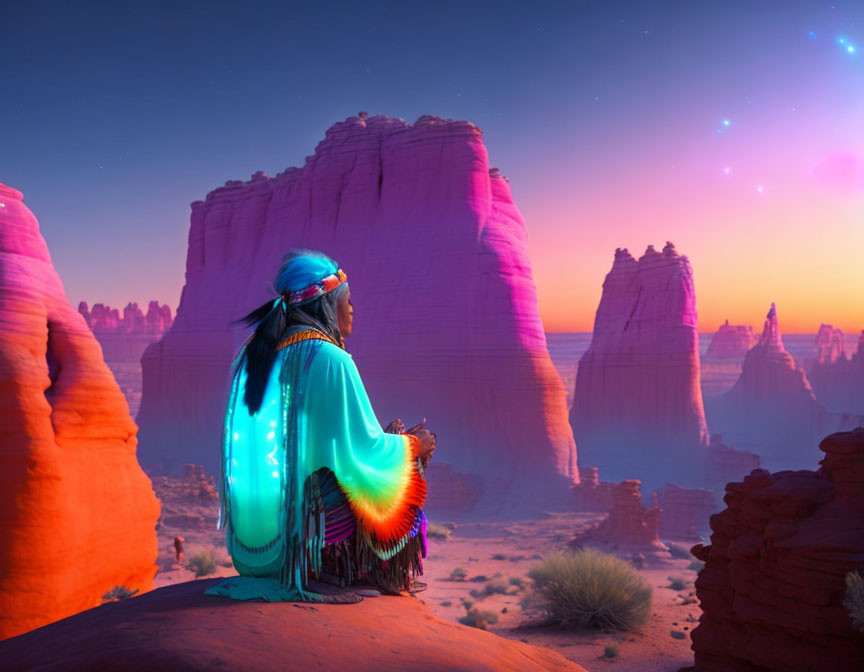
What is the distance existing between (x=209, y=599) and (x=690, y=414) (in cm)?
3597

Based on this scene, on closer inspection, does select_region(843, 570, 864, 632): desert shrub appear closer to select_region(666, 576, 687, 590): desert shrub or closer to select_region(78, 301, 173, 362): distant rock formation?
select_region(666, 576, 687, 590): desert shrub

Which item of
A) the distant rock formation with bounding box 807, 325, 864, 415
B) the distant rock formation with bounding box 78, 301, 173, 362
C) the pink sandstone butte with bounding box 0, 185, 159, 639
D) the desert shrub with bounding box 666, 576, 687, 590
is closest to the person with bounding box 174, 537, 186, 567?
the pink sandstone butte with bounding box 0, 185, 159, 639

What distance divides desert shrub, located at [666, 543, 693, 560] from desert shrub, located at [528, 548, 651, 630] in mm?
7991

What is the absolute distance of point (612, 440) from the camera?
3681 centimetres

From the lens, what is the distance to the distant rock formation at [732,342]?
3356 inches

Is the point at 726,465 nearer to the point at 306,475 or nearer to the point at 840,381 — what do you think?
the point at 840,381

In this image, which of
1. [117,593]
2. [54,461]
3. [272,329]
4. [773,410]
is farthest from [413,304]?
[773,410]

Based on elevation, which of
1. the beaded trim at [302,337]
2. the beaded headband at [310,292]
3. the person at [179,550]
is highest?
the beaded headband at [310,292]

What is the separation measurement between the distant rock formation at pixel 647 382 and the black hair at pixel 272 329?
32.7m

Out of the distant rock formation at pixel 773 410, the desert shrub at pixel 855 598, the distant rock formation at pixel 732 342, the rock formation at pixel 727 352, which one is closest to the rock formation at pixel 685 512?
the desert shrub at pixel 855 598

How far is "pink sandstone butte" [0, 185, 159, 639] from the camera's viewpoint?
22.7ft

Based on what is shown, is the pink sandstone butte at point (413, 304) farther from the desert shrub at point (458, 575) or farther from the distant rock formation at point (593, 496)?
the desert shrub at point (458, 575)

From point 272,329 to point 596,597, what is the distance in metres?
8.41

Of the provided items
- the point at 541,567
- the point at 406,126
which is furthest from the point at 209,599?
the point at 406,126
